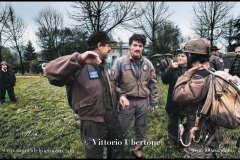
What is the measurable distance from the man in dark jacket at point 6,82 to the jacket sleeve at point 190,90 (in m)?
9.87

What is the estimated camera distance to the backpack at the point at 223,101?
2977 mm

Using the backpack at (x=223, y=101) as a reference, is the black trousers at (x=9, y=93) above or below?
below

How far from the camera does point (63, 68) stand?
3129 millimetres

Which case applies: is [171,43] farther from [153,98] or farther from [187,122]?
[187,122]

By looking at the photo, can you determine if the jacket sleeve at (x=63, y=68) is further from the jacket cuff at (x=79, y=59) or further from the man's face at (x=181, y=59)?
the man's face at (x=181, y=59)

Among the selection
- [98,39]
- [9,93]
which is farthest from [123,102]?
[9,93]

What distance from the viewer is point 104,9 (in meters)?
13.6

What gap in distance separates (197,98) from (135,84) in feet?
6.26

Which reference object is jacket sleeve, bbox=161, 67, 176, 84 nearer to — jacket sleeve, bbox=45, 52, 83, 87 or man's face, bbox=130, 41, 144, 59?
man's face, bbox=130, 41, 144, 59

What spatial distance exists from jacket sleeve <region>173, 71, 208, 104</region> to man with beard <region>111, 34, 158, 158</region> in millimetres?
1785

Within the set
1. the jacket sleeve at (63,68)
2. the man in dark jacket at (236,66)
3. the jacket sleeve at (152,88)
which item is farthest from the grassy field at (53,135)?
the jacket sleeve at (63,68)

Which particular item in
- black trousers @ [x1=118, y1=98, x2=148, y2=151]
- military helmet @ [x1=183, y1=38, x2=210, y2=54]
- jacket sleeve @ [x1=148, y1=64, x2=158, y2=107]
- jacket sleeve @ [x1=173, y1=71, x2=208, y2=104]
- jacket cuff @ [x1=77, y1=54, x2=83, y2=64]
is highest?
military helmet @ [x1=183, y1=38, x2=210, y2=54]

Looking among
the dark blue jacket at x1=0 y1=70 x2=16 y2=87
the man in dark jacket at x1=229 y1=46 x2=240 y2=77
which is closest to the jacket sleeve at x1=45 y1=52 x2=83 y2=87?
the man in dark jacket at x1=229 y1=46 x2=240 y2=77

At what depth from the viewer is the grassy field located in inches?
207
